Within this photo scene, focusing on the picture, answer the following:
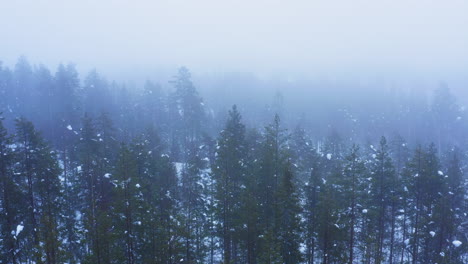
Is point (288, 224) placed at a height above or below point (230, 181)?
below

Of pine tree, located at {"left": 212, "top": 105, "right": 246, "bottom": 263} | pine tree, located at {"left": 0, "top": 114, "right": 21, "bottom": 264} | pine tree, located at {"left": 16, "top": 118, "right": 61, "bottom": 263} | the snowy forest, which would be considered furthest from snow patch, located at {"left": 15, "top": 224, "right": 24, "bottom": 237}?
pine tree, located at {"left": 212, "top": 105, "right": 246, "bottom": 263}

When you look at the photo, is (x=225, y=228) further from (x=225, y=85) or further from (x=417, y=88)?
(x=417, y=88)

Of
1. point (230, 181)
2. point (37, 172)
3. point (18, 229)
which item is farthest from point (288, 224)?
point (37, 172)

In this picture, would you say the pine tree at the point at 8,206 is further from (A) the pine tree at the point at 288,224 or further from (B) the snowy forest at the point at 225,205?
(A) the pine tree at the point at 288,224

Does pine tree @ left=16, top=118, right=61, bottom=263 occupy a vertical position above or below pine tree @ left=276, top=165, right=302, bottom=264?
above

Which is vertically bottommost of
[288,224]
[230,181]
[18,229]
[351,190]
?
[288,224]

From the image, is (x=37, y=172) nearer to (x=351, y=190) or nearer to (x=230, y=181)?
(x=230, y=181)

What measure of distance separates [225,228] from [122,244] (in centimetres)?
700

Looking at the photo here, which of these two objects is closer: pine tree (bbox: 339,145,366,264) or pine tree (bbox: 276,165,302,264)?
pine tree (bbox: 276,165,302,264)

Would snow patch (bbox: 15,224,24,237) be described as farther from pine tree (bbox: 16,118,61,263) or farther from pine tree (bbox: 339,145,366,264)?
pine tree (bbox: 339,145,366,264)

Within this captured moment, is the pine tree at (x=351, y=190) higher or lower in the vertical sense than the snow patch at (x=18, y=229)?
higher

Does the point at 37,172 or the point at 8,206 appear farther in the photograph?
the point at 37,172

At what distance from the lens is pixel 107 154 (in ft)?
108

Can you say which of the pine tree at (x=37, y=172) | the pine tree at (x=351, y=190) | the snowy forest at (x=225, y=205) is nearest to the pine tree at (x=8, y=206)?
the snowy forest at (x=225, y=205)
